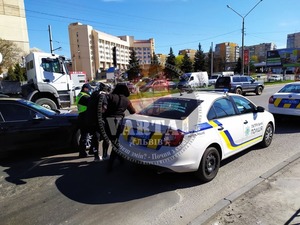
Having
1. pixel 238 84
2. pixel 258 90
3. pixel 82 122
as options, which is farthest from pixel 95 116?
pixel 258 90

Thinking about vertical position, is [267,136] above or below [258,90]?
below

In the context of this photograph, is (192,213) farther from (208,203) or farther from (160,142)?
(160,142)

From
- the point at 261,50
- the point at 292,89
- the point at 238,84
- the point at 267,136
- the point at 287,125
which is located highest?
the point at 261,50

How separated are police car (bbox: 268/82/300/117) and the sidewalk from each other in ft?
14.1

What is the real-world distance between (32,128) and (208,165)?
3846 millimetres

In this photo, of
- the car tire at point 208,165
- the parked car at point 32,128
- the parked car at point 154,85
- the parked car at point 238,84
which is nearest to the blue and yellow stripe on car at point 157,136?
the car tire at point 208,165

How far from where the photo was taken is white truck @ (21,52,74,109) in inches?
421

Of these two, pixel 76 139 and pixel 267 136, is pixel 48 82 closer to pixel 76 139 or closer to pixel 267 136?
pixel 76 139

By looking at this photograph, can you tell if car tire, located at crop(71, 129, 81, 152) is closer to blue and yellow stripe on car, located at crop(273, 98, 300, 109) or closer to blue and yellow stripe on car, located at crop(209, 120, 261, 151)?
blue and yellow stripe on car, located at crop(209, 120, 261, 151)

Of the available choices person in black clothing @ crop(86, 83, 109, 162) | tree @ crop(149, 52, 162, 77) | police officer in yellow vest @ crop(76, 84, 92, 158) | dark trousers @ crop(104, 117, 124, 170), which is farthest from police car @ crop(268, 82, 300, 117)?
tree @ crop(149, 52, 162, 77)

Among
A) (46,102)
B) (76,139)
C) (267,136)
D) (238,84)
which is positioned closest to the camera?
(76,139)

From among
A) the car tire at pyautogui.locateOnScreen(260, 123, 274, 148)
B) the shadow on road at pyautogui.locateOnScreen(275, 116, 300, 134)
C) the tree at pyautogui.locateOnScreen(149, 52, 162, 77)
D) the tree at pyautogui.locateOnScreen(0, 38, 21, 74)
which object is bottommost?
the shadow on road at pyautogui.locateOnScreen(275, 116, 300, 134)

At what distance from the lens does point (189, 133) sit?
3.80 meters

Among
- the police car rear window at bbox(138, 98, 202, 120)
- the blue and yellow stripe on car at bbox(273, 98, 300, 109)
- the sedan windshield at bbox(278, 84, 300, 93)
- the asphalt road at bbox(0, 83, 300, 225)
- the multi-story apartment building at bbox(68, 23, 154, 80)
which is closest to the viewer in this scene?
the asphalt road at bbox(0, 83, 300, 225)
